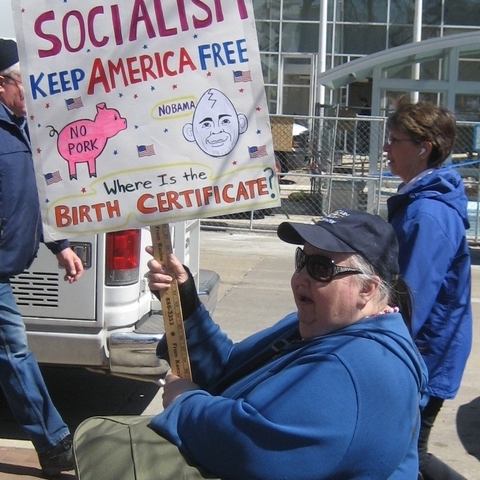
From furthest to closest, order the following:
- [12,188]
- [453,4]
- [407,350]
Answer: [453,4] < [12,188] < [407,350]

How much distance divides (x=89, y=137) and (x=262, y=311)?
6.05m

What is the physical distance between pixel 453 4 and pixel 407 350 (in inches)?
1010

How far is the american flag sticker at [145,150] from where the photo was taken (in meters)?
2.40

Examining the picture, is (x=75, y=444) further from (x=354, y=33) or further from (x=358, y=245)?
(x=354, y=33)

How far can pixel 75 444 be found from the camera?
7.23 feet

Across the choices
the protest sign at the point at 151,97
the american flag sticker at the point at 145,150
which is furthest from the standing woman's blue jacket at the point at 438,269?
the american flag sticker at the point at 145,150

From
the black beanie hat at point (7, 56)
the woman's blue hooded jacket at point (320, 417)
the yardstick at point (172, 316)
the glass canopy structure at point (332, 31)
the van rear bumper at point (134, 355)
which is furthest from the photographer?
the glass canopy structure at point (332, 31)

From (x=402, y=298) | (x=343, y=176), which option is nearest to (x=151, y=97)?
(x=402, y=298)

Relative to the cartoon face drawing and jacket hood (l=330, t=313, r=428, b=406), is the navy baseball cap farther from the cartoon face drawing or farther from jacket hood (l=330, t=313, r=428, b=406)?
the cartoon face drawing

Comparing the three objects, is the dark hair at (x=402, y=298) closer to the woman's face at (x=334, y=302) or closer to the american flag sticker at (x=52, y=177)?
the woman's face at (x=334, y=302)

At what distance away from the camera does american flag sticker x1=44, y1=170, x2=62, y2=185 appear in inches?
96.5

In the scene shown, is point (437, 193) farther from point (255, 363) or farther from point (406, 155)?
point (255, 363)

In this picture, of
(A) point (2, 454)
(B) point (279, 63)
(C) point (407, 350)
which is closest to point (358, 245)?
(C) point (407, 350)

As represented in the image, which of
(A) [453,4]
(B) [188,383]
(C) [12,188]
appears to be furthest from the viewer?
(A) [453,4]
